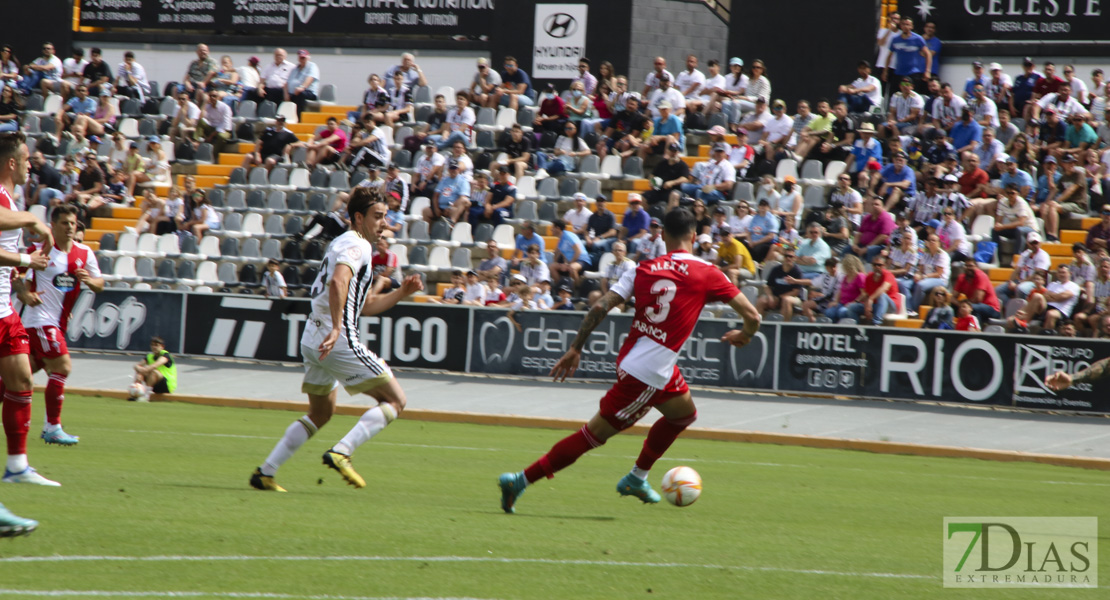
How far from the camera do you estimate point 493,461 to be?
37.6 ft

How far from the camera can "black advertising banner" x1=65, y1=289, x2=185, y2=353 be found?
68.2 feet

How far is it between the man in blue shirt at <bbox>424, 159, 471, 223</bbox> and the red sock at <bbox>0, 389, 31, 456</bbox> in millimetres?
15307

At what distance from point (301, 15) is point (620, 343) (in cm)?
1640

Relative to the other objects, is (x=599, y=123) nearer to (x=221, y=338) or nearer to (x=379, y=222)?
(x=221, y=338)

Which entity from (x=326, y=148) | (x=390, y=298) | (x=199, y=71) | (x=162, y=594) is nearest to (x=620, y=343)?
(x=390, y=298)

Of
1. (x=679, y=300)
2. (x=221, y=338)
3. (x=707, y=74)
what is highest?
(x=707, y=74)

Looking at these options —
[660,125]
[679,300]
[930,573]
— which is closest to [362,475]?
[679,300]

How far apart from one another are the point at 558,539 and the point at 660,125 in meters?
17.8

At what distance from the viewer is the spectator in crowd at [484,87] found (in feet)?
84.9

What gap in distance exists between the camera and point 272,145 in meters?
26.6

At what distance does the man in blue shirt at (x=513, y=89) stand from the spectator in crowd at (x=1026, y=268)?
11.4m

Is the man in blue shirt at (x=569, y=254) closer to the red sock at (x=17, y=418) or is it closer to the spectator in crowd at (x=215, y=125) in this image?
the spectator in crowd at (x=215, y=125)

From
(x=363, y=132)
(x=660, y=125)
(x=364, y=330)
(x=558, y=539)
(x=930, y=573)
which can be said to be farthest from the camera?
(x=363, y=132)

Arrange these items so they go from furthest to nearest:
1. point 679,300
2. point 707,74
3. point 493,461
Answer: point 707,74 < point 493,461 < point 679,300
